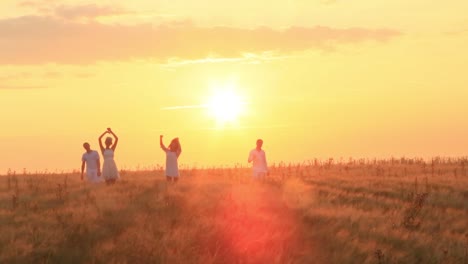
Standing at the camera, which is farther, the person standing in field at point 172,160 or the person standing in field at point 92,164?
the person standing in field at point 172,160

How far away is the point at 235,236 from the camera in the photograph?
1573 cm

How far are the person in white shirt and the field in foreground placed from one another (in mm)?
3697

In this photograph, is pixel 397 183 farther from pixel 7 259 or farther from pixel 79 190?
pixel 7 259

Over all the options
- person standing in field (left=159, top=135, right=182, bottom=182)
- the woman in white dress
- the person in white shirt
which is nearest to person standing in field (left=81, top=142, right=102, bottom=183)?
the woman in white dress

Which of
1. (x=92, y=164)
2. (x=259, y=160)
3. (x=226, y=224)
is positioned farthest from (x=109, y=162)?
(x=226, y=224)

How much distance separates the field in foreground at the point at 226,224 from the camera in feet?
46.2

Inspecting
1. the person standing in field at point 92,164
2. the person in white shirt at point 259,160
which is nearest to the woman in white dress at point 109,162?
the person standing in field at point 92,164

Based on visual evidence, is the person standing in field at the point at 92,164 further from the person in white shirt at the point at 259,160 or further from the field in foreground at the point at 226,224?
the person in white shirt at the point at 259,160

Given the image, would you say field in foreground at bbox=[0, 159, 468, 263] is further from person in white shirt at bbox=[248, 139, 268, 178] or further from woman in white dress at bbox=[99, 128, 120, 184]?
person in white shirt at bbox=[248, 139, 268, 178]

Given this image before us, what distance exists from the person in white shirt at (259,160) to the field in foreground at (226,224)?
3.70 m

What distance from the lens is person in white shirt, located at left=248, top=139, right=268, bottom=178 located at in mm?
26766

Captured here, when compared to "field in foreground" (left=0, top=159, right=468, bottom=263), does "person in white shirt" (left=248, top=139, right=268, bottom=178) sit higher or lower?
higher

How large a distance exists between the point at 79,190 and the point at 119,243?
719 cm

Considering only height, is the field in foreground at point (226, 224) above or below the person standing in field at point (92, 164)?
below
